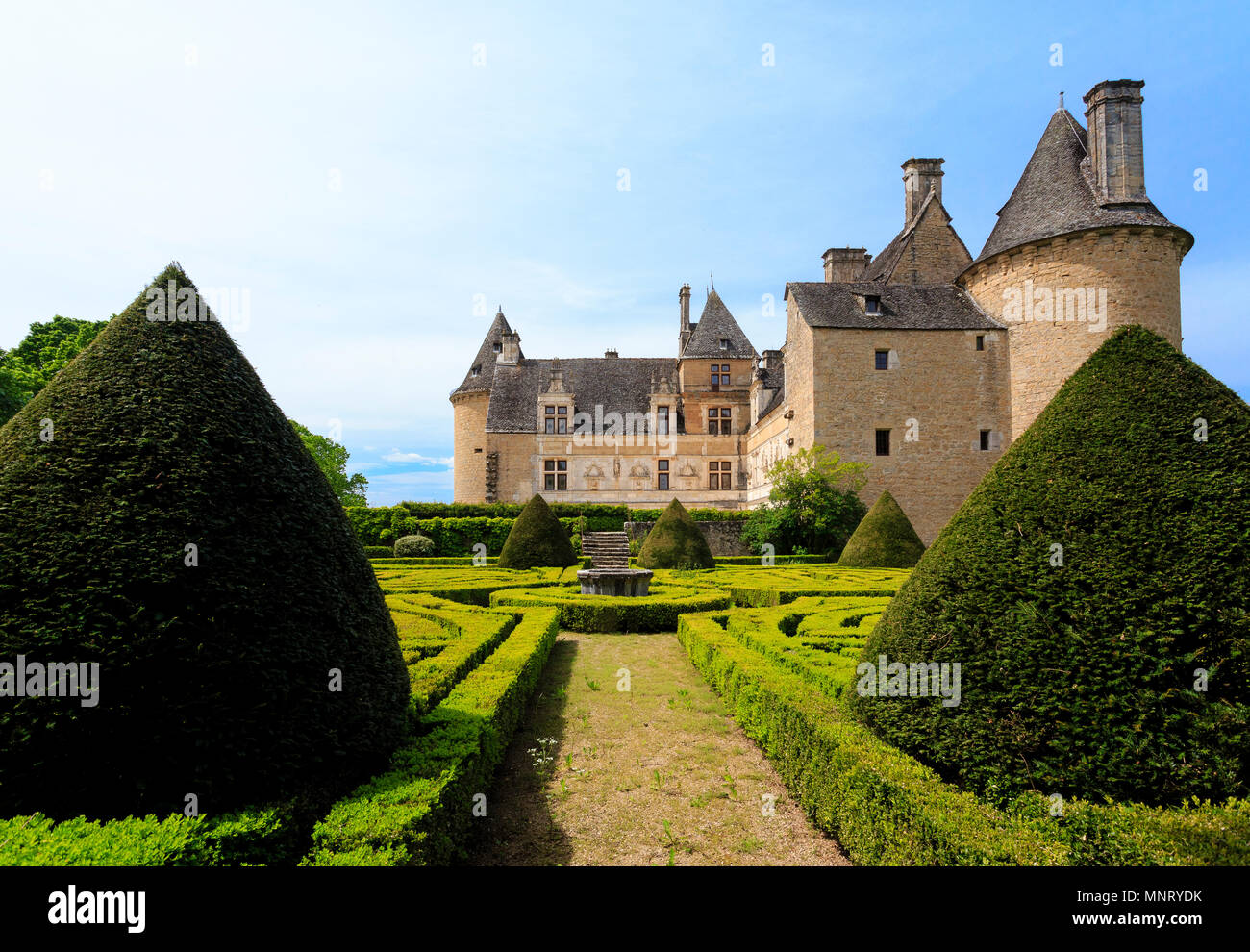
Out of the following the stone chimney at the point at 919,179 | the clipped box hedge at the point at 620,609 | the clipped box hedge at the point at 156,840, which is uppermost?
the stone chimney at the point at 919,179

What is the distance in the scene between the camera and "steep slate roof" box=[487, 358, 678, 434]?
36219mm

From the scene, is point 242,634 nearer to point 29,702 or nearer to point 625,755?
point 29,702

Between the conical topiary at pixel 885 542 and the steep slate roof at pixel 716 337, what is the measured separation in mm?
19256

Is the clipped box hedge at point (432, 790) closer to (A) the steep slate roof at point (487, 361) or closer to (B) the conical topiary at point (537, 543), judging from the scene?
(B) the conical topiary at point (537, 543)

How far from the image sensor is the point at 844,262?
3142 centimetres

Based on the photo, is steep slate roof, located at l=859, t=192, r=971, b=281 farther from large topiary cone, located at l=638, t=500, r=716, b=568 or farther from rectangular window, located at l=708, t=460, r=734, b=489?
large topiary cone, located at l=638, t=500, r=716, b=568

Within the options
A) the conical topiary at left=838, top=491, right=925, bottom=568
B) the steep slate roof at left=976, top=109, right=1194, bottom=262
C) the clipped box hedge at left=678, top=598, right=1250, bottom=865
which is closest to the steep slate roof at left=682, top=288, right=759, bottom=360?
the steep slate roof at left=976, top=109, right=1194, bottom=262

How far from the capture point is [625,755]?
17.8ft

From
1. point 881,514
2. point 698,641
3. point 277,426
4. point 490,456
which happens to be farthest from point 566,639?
point 490,456

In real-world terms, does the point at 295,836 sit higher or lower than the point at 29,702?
lower

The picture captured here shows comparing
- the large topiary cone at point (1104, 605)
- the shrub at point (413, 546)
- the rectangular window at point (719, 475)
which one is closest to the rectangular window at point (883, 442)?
the rectangular window at point (719, 475)

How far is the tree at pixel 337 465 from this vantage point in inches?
1809

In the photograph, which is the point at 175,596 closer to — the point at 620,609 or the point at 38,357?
the point at 620,609

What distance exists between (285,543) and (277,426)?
0.79m
